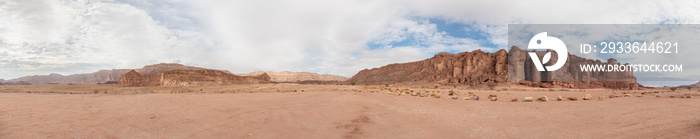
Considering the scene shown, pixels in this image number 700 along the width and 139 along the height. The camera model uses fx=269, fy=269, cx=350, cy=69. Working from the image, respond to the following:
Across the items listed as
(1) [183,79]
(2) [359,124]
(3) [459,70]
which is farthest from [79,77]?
(2) [359,124]

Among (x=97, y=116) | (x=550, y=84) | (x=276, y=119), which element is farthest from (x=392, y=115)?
(x=550, y=84)

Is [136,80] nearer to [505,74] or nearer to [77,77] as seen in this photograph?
[505,74]

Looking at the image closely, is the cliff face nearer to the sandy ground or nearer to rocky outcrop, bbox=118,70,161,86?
rocky outcrop, bbox=118,70,161,86

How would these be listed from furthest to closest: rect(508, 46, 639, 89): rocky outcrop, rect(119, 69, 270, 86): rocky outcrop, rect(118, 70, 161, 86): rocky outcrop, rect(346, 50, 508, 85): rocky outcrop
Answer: rect(346, 50, 508, 85): rocky outcrop
rect(508, 46, 639, 89): rocky outcrop
rect(118, 70, 161, 86): rocky outcrop
rect(119, 69, 270, 86): rocky outcrop

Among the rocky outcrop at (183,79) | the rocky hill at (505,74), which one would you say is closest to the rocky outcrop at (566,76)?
the rocky hill at (505,74)

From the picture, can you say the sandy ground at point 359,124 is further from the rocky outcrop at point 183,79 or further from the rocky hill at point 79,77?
the rocky hill at point 79,77

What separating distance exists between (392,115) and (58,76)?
9112 inches

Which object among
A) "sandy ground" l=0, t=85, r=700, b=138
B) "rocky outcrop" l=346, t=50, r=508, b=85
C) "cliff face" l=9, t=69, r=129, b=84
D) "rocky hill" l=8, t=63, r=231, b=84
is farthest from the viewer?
"cliff face" l=9, t=69, r=129, b=84

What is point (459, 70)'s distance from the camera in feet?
249

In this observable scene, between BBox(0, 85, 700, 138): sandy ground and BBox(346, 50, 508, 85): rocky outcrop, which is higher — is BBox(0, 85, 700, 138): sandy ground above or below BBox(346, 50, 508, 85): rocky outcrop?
below

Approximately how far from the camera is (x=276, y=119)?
21.6ft

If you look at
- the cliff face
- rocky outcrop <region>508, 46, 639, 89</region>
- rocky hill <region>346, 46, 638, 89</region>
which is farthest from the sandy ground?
the cliff face

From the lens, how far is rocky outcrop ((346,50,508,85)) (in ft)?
221

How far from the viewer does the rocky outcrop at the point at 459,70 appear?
67250 mm
